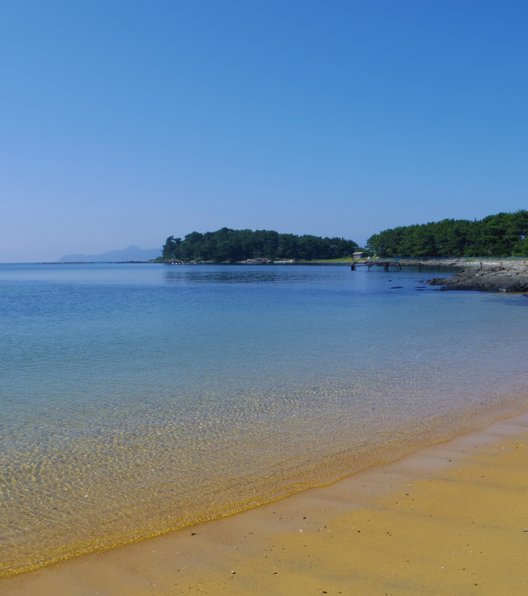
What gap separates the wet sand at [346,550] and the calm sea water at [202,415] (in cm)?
51

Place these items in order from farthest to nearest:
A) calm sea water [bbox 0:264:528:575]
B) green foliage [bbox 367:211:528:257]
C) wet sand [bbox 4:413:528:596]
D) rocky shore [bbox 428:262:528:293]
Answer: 1. green foliage [bbox 367:211:528:257]
2. rocky shore [bbox 428:262:528:293]
3. calm sea water [bbox 0:264:528:575]
4. wet sand [bbox 4:413:528:596]

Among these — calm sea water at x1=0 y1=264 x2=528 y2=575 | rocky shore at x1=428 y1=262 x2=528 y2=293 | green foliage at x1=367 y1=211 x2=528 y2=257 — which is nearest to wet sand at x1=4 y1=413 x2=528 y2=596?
calm sea water at x1=0 y1=264 x2=528 y2=575

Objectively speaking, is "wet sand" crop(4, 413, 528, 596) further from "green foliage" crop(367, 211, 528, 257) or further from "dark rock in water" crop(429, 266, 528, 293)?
"green foliage" crop(367, 211, 528, 257)

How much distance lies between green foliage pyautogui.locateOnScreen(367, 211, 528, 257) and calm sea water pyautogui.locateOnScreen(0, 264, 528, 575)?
105m

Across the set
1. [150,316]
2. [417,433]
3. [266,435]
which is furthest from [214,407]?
[150,316]

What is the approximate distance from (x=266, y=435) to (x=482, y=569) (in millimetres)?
5539

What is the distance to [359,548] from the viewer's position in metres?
5.81

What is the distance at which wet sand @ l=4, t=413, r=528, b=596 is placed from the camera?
516 cm

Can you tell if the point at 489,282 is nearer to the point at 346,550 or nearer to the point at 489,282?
the point at 489,282

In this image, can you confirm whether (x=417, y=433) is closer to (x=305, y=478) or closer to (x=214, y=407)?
(x=305, y=478)

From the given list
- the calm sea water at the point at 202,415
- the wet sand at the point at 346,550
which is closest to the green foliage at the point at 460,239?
the calm sea water at the point at 202,415

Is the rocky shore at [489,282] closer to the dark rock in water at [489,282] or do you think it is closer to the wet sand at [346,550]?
the dark rock in water at [489,282]

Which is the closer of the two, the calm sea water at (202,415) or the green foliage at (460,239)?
the calm sea water at (202,415)

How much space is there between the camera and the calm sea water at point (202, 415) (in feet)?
24.0
